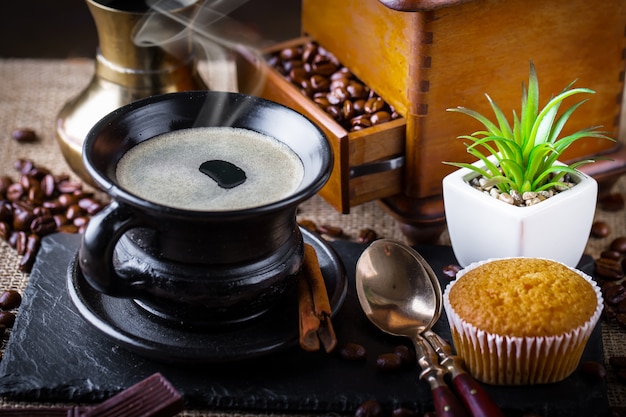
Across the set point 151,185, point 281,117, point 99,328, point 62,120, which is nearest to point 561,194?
point 281,117

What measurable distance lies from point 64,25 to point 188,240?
233 centimetres

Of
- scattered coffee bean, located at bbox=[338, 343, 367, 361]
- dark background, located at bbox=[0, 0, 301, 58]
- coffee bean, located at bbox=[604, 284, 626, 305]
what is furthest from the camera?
dark background, located at bbox=[0, 0, 301, 58]

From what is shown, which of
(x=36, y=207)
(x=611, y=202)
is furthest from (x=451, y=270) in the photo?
(x=36, y=207)

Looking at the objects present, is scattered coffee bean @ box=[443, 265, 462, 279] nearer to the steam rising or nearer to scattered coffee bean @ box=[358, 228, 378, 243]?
scattered coffee bean @ box=[358, 228, 378, 243]

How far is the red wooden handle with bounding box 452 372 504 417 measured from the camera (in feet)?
4.76

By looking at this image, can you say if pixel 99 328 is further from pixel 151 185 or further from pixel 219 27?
pixel 219 27

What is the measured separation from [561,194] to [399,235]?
510 millimetres

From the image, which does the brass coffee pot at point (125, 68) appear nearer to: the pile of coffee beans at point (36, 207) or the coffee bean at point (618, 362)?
the pile of coffee beans at point (36, 207)

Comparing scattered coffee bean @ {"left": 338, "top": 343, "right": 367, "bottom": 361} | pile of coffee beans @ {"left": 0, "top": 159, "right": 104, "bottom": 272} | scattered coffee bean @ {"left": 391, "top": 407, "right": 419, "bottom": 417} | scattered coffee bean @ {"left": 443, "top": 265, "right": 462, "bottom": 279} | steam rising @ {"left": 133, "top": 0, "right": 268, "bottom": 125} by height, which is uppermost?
steam rising @ {"left": 133, "top": 0, "right": 268, "bottom": 125}

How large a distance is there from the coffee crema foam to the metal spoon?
0.26m

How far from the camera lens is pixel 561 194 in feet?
5.98

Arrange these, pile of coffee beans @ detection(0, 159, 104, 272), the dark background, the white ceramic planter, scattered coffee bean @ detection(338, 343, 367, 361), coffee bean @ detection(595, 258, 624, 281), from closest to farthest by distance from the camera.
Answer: scattered coffee bean @ detection(338, 343, 367, 361) → the white ceramic planter → coffee bean @ detection(595, 258, 624, 281) → pile of coffee beans @ detection(0, 159, 104, 272) → the dark background

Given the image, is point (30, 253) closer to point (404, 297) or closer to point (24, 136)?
point (24, 136)

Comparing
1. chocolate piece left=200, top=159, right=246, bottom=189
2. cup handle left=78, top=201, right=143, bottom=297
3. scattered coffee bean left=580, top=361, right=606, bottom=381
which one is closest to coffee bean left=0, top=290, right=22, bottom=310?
cup handle left=78, top=201, right=143, bottom=297
